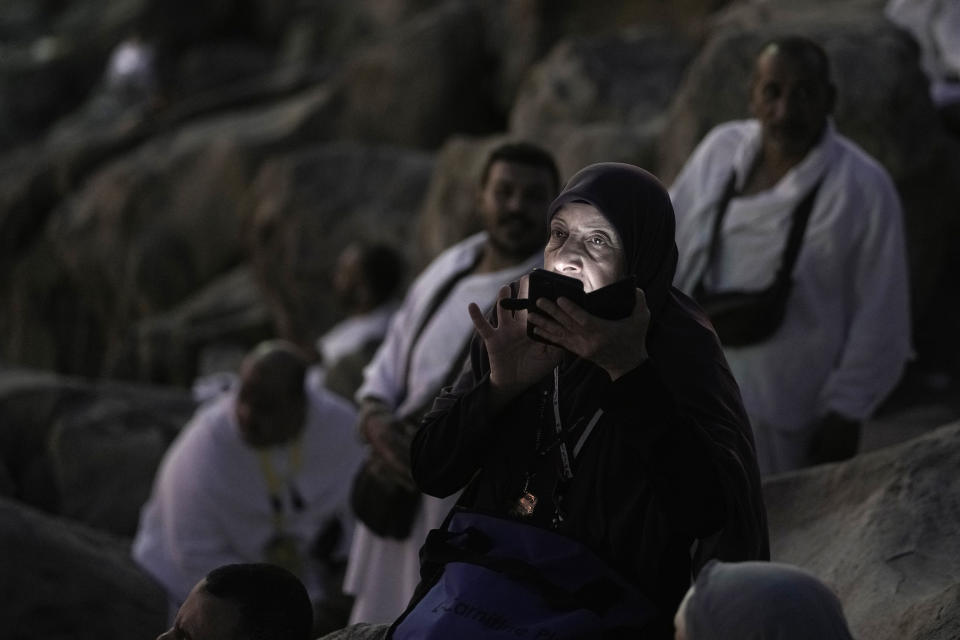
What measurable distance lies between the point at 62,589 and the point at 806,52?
2.86 meters

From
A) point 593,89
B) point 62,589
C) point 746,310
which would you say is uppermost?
point 746,310

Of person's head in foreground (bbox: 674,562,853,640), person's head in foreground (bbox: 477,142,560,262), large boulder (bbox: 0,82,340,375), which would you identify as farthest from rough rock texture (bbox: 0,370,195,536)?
person's head in foreground (bbox: 674,562,853,640)

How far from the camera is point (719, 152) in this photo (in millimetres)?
4730

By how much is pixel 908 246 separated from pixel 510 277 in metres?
2.78

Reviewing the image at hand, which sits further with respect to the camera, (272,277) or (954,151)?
(272,277)

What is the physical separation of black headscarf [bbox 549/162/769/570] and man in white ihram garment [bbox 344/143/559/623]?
67.3 inches

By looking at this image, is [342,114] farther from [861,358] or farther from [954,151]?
[861,358]

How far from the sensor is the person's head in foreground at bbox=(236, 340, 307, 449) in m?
5.86

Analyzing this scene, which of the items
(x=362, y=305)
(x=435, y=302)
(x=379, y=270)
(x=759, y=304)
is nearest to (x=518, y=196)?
(x=435, y=302)

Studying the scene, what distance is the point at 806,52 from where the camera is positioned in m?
4.48

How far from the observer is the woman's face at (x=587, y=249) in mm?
2625

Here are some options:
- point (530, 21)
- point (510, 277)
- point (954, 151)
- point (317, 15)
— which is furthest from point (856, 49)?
point (317, 15)

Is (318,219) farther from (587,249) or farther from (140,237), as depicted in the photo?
(587,249)

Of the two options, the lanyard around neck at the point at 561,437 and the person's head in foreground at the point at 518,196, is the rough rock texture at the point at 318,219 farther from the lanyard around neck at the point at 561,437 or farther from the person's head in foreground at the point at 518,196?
the lanyard around neck at the point at 561,437
